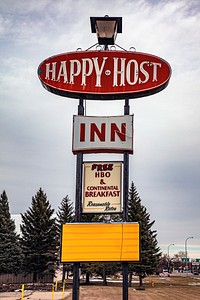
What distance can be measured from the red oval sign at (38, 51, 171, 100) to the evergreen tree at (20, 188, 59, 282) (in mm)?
38110

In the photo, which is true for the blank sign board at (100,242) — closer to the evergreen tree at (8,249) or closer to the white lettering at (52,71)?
the white lettering at (52,71)

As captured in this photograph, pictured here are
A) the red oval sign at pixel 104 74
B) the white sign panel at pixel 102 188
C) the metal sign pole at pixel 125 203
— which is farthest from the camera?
the red oval sign at pixel 104 74

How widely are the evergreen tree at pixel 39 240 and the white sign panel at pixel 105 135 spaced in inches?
1501

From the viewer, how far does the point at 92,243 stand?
51.1 feet

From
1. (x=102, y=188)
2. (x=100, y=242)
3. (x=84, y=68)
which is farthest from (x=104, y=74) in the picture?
(x=100, y=242)

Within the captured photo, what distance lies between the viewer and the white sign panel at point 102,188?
15969 mm

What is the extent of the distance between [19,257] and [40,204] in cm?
657

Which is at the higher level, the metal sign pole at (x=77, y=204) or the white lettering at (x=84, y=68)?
the white lettering at (x=84, y=68)

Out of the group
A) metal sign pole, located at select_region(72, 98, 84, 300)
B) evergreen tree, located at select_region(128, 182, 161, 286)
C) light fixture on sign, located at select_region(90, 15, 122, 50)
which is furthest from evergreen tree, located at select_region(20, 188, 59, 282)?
light fixture on sign, located at select_region(90, 15, 122, 50)

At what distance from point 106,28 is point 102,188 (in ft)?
19.7

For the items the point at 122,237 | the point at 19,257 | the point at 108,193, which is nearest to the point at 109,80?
the point at 108,193

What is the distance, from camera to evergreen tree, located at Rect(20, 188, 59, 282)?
53.7m

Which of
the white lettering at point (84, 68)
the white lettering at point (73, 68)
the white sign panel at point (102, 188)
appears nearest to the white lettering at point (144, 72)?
the white lettering at point (84, 68)

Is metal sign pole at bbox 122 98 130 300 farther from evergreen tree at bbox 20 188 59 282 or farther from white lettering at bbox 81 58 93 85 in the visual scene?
evergreen tree at bbox 20 188 59 282
